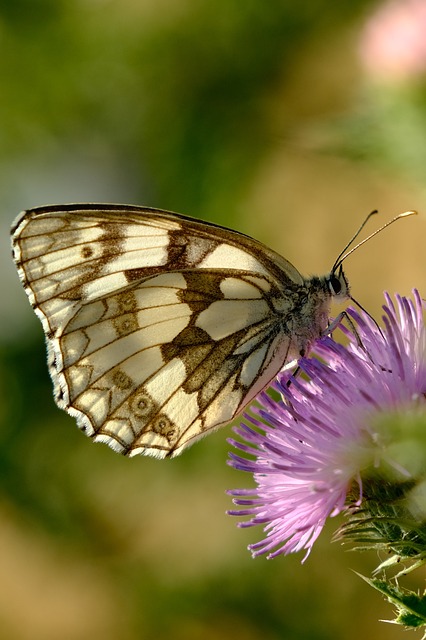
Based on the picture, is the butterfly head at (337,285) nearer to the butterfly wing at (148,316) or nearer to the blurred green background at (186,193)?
the butterfly wing at (148,316)

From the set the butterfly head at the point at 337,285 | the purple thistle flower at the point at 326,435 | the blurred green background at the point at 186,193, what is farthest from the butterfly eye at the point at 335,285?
the blurred green background at the point at 186,193

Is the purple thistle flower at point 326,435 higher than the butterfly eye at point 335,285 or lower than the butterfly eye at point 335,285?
lower

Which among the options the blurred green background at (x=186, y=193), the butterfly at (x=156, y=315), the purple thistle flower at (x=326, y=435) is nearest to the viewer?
the purple thistle flower at (x=326, y=435)

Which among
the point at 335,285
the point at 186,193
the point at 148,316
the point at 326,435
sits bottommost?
the point at 326,435

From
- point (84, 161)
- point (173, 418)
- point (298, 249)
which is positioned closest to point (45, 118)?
point (84, 161)

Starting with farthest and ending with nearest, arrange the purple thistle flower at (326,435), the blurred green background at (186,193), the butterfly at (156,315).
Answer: the blurred green background at (186,193) < the butterfly at (156,315) < the purple thistle flower at (326,435)

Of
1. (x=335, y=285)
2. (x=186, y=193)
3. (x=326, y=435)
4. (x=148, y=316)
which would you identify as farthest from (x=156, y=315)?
(x=186, y=193)

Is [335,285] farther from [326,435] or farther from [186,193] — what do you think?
[186,193]
